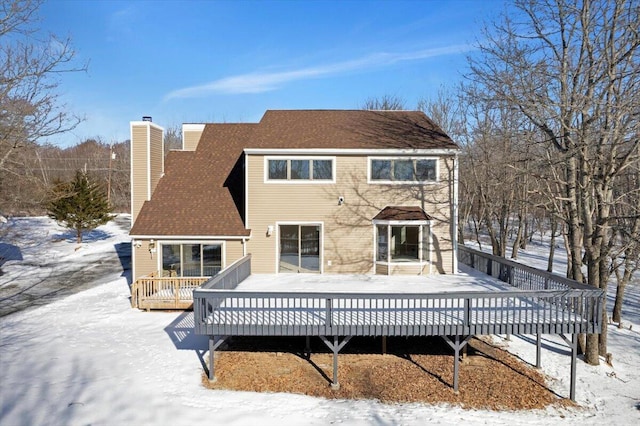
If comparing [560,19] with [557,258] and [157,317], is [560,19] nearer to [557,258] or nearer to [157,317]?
[157,317]

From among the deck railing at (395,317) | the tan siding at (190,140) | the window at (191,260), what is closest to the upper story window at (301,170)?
the window at (191,260)

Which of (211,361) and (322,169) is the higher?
(322,169)

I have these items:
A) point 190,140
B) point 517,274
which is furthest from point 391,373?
point 190,140

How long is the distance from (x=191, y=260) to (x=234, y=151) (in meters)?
5.11

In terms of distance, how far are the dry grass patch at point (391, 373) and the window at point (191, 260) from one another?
4.08 metres

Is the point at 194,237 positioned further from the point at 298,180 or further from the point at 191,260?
the point at 298,180

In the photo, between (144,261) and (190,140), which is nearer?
(144,261)

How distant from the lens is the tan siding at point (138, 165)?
49.4 feet

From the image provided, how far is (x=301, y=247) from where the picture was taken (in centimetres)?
1420

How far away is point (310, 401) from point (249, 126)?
1324 centimetres

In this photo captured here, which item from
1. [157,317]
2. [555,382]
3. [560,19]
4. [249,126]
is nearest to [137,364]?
[157,317]

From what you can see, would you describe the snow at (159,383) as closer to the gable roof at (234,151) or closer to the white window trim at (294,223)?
the gable roof at (234,151)

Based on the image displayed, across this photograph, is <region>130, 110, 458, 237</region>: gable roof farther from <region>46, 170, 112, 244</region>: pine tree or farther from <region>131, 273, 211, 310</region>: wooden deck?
<region>46, 170, 112, 244</region>: pine tree

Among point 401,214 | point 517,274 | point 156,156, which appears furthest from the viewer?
point 156,156
